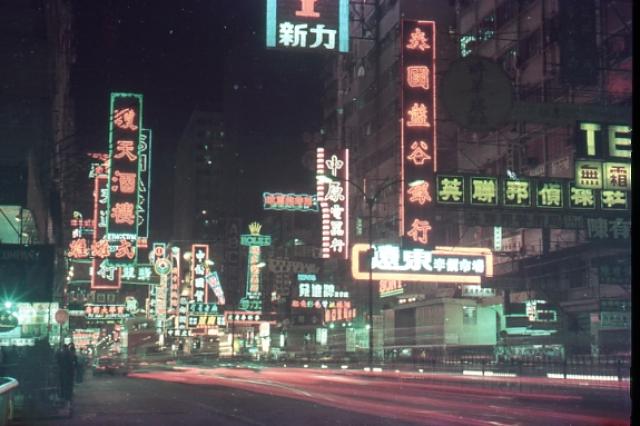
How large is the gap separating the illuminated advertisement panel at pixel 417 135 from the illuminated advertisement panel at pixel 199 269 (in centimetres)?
5674

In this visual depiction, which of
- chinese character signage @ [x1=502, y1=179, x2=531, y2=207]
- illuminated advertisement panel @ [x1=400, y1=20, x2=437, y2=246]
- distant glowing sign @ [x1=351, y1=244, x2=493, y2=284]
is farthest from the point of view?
distant glowing sign @ [x1=351, y1=244, x2=493, y2=284]

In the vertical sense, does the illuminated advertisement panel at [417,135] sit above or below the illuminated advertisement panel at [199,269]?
above

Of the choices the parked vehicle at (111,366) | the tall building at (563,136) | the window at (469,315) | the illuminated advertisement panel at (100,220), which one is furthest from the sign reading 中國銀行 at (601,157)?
the parked vehicle at (111,366)

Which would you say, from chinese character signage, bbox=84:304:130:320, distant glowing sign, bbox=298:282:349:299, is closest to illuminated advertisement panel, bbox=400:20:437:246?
distant glowing sign, bbox=298:282:349:299

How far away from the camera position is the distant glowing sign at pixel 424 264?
45.2 m

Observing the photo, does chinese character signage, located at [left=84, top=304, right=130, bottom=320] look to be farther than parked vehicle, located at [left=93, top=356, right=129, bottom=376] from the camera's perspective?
Yes

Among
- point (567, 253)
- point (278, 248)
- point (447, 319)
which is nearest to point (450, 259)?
point (567, 253)

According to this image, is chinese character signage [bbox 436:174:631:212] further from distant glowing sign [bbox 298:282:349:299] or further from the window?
distant glowing sign [bbox 298:282:349:299]

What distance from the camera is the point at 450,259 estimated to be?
46.4 meters

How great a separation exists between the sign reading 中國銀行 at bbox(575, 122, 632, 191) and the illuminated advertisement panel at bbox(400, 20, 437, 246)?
11.7 meters

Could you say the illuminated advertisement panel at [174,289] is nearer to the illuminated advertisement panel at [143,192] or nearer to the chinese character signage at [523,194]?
the illuminated advertisement panel at [143,192]

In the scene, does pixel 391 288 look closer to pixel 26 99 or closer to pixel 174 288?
pixel 174 288

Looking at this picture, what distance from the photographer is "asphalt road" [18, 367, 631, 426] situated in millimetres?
20141

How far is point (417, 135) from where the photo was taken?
130ft
